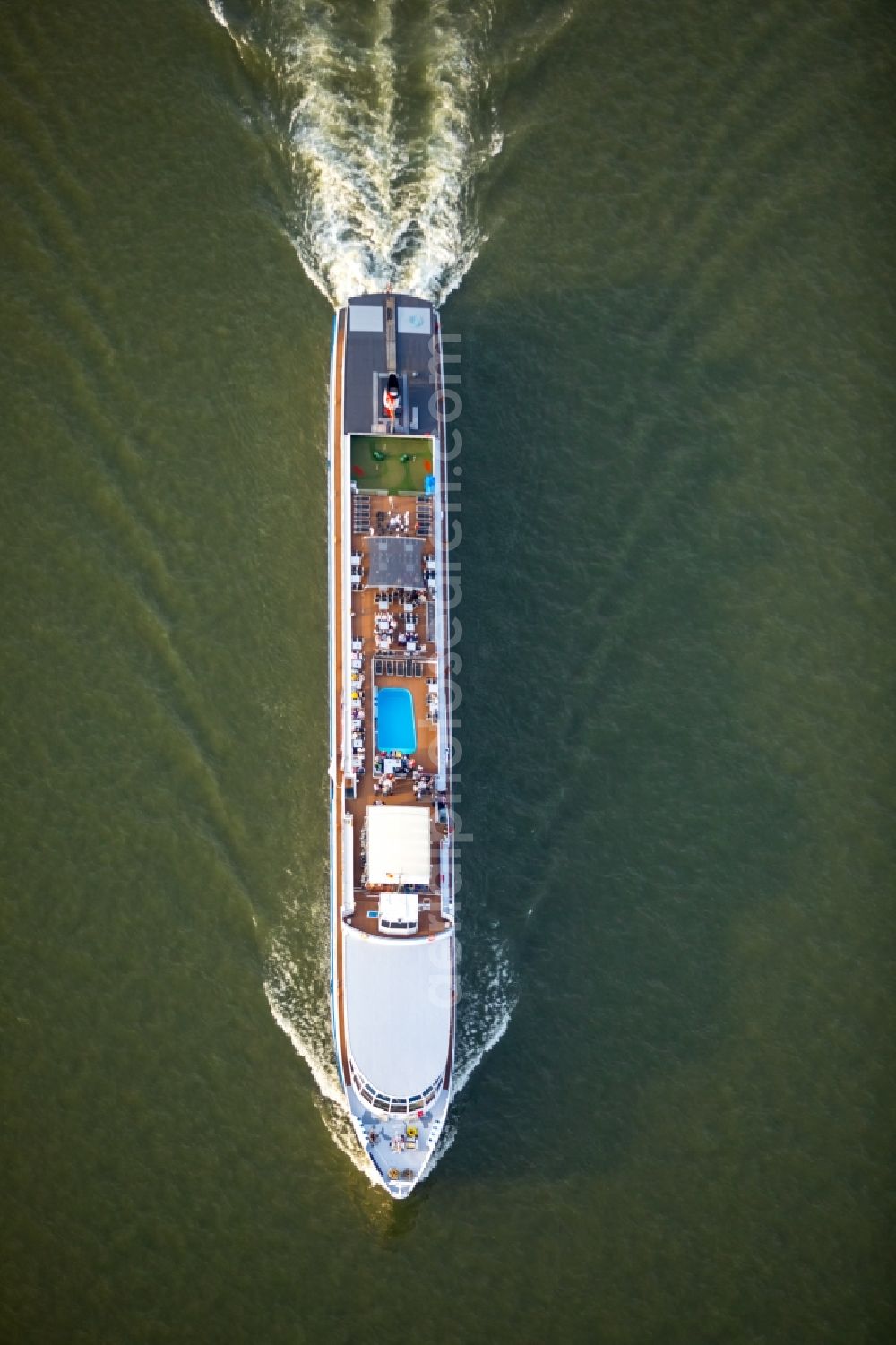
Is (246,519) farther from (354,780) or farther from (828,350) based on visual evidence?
(828,350)

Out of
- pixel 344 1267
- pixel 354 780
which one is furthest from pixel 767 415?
pixel 344 1267

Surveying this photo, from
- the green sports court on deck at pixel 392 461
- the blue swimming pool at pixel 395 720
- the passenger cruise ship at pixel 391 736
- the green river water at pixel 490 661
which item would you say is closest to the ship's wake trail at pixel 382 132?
the green river water at pixel 490 661

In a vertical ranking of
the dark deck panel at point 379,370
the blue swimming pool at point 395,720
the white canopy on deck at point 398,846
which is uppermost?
the dark deck panel at point 379,370

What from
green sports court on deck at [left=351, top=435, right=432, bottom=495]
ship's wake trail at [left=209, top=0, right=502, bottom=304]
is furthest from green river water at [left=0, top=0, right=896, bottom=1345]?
green sports court on deck at [left=351, top=435, right=432, bottom=495]

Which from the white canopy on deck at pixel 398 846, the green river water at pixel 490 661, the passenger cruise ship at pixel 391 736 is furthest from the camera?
the white canopy on deck at pixel 398 846

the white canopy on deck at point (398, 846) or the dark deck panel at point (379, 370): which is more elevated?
the dark deck panel at point (379, 370)

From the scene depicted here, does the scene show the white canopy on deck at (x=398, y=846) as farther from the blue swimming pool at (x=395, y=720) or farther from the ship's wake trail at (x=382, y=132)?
the ship's wake trail at (x=382, y=132)

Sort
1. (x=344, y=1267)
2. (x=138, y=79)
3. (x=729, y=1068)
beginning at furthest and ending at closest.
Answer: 1. (x=138, y=79)
2. (x=729, y=1068)
3. (x=344, y=1267)

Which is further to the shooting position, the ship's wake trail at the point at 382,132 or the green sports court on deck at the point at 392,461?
the ship's wake trail at the point at 382,132
